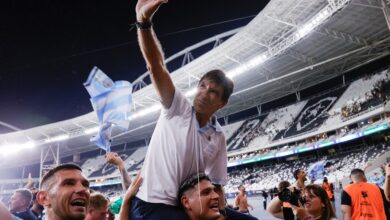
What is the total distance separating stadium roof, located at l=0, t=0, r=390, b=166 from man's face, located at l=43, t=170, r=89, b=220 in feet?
66.9

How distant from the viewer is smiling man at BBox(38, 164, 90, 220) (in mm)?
2500

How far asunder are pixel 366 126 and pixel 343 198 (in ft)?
76.8

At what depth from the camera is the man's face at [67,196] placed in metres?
2.50

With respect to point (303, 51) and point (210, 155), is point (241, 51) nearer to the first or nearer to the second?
point (303, 51)

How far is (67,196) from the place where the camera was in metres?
2.54

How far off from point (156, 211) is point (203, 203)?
12.9 inches

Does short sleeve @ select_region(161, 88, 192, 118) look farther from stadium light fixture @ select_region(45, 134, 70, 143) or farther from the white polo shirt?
stadium light fixture @ select_region(45, 134, 70, 143)

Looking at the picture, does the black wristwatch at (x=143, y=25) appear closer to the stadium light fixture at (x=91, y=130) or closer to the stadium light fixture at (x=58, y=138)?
the stadium light fixture at (x=91, y=130)

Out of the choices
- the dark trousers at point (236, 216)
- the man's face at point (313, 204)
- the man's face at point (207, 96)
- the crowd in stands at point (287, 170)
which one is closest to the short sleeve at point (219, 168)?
the dark trousers at point (236, 216)

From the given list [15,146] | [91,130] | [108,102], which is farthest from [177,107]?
[15,146]

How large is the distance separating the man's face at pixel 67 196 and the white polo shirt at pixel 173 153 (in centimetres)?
62

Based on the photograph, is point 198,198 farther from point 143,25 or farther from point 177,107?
point 143,25

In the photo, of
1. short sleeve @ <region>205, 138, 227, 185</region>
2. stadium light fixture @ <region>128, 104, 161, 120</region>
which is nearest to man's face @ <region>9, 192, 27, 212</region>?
short sleeve @ <region>205, 138, 227, 185</region>

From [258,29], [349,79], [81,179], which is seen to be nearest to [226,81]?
[81,179]
